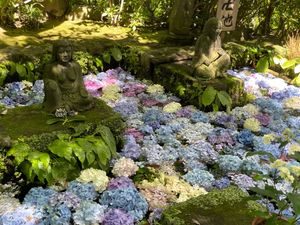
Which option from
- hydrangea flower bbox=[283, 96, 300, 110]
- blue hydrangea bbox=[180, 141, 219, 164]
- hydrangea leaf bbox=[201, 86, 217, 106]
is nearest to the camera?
blue hydrangea bbox=[180, 141, 219, 164]

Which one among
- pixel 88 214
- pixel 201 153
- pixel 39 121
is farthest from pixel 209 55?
pixel 88 214

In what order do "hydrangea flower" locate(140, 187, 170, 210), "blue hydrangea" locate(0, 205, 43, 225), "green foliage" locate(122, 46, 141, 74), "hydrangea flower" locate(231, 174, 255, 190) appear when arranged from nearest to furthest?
"blue hydrangea" locate(0, 205, 43, 225) < "hydrangea flower" locate(140, 187, 170, 210) < "hydrangea flower" locate(231, 174, 255, 190) < "green foliage" locate(122, 46, 141, 74)

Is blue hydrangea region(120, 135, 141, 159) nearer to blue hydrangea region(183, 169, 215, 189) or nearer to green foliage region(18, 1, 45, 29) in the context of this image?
blue hydrangea region(183, 169, 215, 189)

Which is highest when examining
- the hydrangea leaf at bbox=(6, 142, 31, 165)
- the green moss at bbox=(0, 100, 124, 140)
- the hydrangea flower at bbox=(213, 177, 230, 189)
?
the green moss at bbox=(0, 100, 124, 140)

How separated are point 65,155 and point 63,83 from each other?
996 mm

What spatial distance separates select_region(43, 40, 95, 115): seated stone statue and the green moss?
15cm

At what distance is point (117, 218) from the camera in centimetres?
357

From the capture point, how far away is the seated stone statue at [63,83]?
4.51 m

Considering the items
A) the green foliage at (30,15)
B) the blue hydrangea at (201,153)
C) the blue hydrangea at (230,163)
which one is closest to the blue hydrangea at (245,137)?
the blue hydrangea at (201,153)

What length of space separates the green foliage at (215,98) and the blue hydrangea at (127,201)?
2.48 meters

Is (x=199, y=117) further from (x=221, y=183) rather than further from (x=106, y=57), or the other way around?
(x=106, y=57)

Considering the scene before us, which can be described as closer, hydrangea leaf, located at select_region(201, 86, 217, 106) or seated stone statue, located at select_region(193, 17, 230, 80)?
hydrangea leaf, located at select_region(201, 86, 217, 106)

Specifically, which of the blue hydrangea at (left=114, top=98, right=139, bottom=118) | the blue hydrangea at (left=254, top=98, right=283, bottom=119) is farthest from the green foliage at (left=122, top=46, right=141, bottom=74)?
the blue hydrangea at (left=254, top=98, right=283, bottom=119)

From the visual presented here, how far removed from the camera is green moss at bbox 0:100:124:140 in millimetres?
4277
